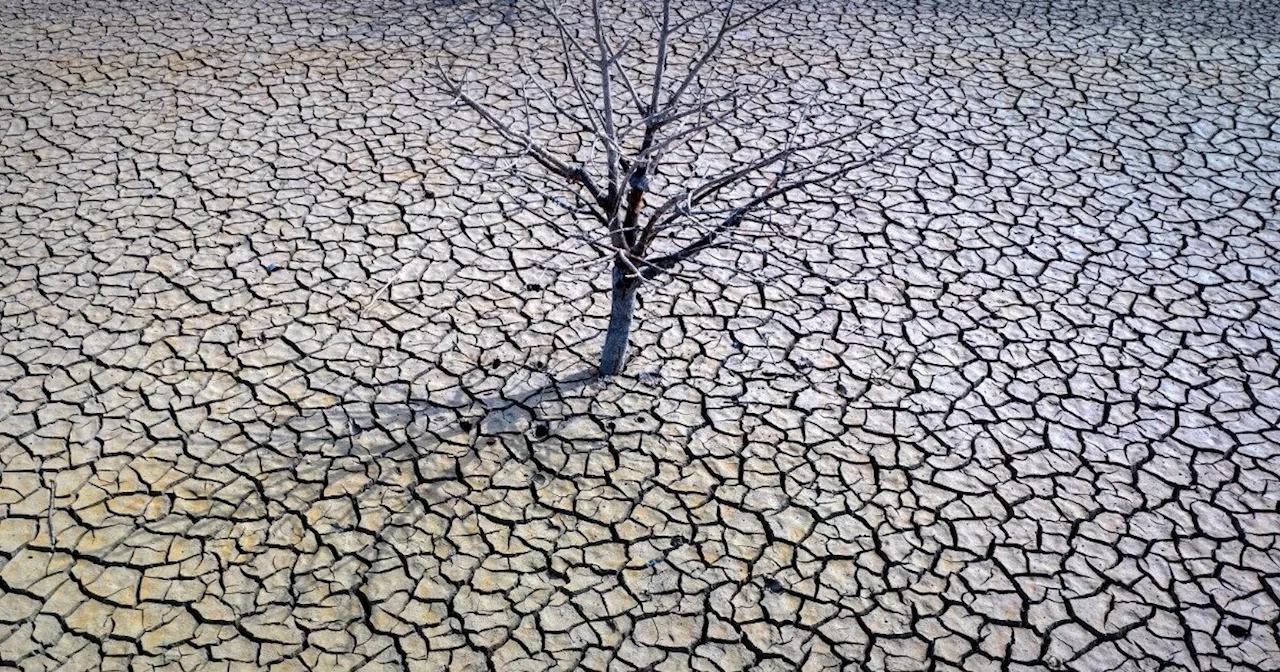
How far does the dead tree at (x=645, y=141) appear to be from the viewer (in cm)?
407

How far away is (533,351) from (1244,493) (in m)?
2.76

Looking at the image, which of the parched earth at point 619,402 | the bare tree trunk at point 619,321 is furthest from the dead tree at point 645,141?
the parched earth at point 619,402

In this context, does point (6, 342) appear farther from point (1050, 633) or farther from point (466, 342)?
point (1050, 633)

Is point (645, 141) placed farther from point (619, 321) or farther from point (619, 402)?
point (619, 402)

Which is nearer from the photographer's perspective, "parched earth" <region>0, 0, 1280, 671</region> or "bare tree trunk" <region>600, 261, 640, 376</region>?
"parched earth" <region>0, 0, 1280, 671</region>

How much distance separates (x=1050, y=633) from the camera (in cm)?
345

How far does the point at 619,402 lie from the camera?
4.28 m

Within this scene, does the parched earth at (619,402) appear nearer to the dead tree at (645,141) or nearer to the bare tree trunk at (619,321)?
the bare tree trunk at (619,321)

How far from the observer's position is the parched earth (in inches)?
137

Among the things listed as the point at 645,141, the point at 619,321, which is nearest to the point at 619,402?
the point at 619,321

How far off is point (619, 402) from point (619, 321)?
324mm

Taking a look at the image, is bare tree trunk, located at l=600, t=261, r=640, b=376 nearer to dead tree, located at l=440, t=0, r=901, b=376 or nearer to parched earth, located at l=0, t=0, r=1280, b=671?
dead tree, located at l=440, t=0, r=901, b=376

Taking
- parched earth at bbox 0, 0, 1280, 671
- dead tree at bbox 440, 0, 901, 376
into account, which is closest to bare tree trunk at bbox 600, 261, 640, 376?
dead tree at bbox 440, 0, 901, 376

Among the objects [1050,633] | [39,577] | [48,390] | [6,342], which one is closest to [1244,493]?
[1050,633]
